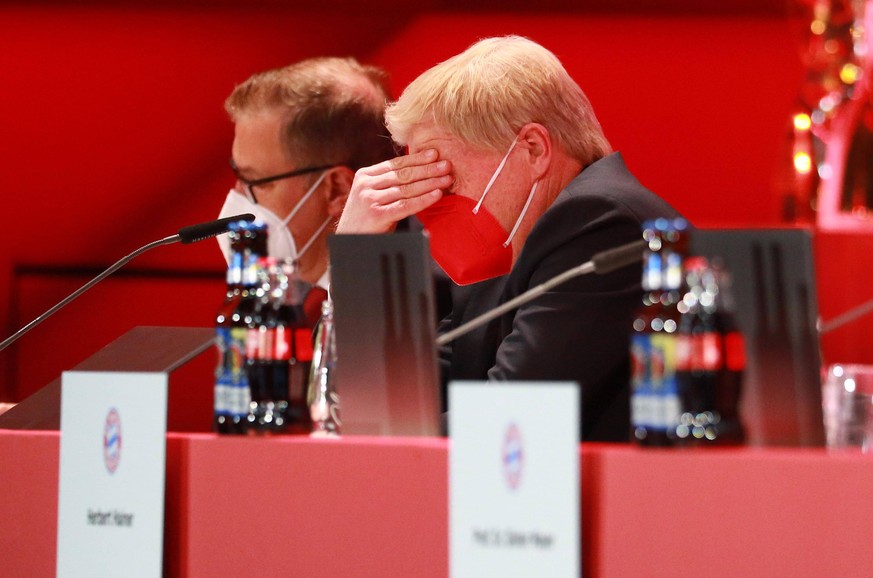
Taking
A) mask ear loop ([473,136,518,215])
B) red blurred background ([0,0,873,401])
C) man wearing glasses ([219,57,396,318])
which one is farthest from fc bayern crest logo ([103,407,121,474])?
red blurred background ([0,0,873,401])

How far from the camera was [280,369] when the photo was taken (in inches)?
42.9

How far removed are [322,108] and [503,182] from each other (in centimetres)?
68

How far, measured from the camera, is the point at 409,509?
943mm

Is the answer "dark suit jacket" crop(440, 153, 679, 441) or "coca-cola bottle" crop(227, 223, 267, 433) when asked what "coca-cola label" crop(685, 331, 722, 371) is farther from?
"dark suit jacket" crop(440, 153, 679, 441)

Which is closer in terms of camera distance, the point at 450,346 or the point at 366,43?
the point at 450,346

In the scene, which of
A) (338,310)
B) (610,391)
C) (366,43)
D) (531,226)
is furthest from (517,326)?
(366,43)

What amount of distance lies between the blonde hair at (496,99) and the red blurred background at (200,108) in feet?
3.63

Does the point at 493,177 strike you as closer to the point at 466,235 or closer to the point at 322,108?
the point at 466,235

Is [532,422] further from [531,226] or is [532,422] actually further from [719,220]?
[719,220]

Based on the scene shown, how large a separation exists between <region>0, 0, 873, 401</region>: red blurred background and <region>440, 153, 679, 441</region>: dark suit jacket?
1185 mm

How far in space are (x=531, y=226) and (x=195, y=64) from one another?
1574mm

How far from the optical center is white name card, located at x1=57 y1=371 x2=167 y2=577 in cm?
101

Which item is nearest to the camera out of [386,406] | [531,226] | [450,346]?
[386,406]

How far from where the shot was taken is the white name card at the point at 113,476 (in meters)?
1.01
